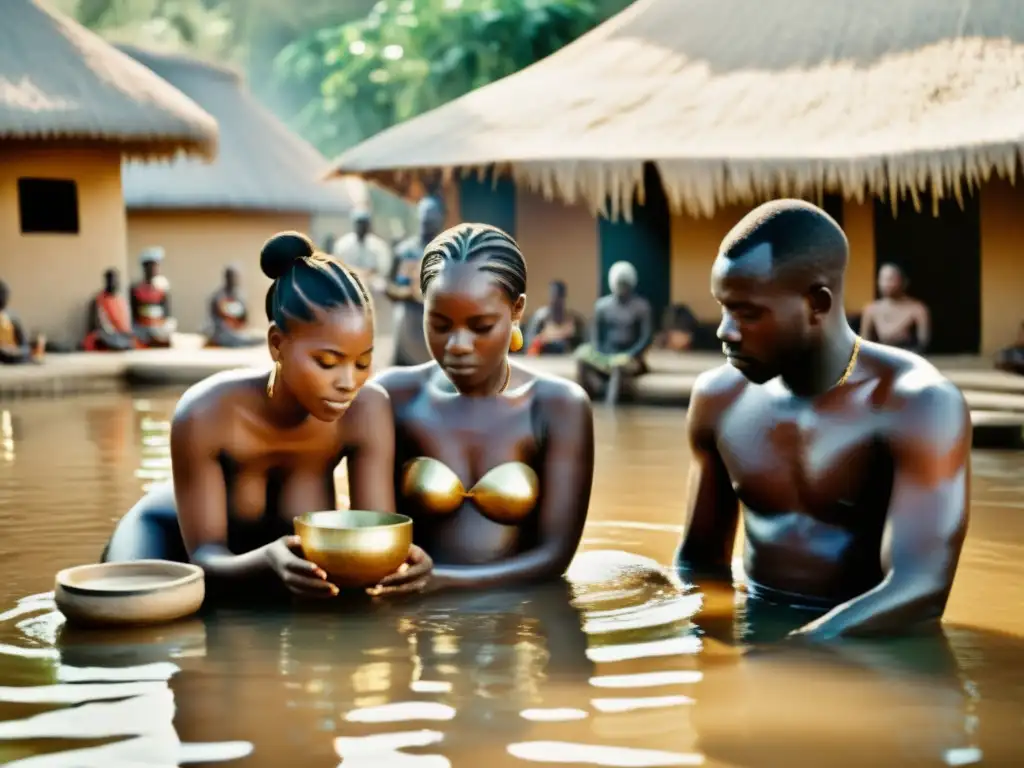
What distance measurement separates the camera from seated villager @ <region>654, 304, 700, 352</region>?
16438 mm

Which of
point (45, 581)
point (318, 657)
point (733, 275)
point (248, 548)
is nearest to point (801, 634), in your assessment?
point (733, 275)

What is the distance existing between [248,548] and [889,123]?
1097 cm

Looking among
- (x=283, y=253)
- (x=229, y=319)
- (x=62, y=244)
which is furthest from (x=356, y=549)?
(x=229, y=319)

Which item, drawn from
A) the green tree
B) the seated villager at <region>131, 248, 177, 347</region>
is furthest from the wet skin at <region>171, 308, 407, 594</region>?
the green tree

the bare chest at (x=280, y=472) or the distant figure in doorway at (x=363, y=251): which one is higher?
the distant figure in doorway at (x=363, y=251)

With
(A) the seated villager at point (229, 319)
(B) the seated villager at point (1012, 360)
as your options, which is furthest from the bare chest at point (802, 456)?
(A) the seated villager at point (229, 319)

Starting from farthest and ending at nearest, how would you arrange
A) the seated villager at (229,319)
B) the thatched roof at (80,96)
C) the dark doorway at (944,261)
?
the seated villager at (229,319), the thatched roof at (80,96), the dark doorway at (944,261)

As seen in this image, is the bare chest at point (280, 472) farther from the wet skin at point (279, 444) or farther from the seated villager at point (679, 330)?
the seated villager at point (679, 330)

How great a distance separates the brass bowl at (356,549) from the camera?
4242mm

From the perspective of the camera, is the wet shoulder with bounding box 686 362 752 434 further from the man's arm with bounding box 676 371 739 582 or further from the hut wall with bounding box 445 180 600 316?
the hut wall with bounding box 445 180 600 316

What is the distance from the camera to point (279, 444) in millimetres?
4637

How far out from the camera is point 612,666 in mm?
4148

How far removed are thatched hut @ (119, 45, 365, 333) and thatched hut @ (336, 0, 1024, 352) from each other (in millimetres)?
7218

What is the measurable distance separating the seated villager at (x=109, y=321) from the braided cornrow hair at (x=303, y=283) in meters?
13.9
